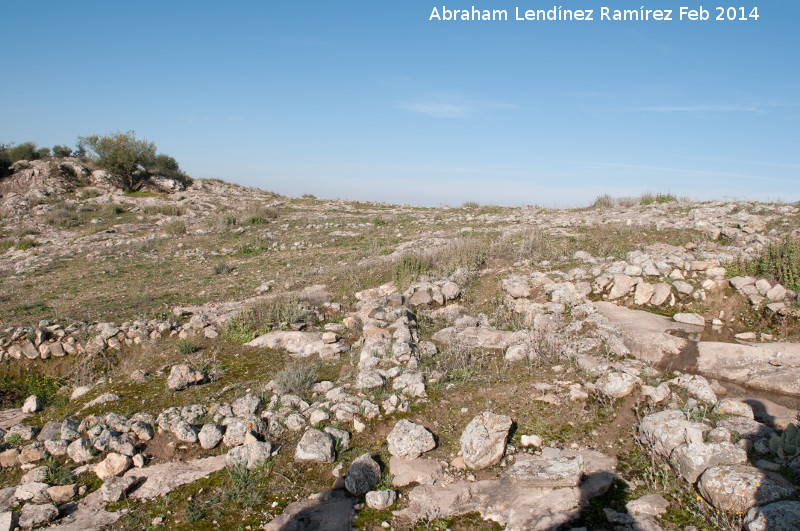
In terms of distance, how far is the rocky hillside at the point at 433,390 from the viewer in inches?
142

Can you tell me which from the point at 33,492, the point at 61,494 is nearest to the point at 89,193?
the point at 33,492

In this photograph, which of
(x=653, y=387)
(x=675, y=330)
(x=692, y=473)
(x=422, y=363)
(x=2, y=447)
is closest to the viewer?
(x=692, y=473)

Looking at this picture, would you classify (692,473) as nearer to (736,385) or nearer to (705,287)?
(736,385)

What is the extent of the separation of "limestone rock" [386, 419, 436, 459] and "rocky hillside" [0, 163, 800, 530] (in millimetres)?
18

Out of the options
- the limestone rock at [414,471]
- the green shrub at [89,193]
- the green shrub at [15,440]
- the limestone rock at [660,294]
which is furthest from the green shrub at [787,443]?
the green shrub at [89,193]

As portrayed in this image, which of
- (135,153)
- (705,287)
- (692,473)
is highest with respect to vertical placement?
(135,153)

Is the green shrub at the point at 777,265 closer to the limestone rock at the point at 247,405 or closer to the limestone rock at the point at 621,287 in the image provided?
the limestone rock at the point at 621,287

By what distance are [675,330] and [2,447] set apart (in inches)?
321

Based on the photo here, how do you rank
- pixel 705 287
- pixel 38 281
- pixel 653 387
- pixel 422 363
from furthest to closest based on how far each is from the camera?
pixel 38 281 < pixel 705 287 < pixel 422 363 < pixel 653 387

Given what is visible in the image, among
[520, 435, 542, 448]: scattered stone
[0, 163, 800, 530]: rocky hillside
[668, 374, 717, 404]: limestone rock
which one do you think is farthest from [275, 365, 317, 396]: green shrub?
[668, 374, 717, 404]: limestone rock

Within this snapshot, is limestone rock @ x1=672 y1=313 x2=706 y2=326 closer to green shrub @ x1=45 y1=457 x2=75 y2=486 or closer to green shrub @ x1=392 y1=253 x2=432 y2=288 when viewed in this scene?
green shrub @ x1=392 y1=253 x2=432 y2=288

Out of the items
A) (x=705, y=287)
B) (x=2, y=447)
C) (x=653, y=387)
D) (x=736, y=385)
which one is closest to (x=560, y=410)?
(x=653, y=387)

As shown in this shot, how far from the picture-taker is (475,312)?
7.59m

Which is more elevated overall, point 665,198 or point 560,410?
point 665,198
